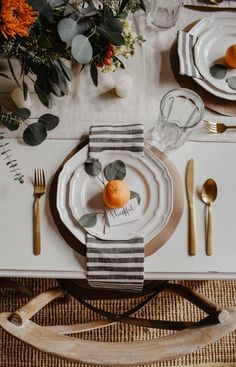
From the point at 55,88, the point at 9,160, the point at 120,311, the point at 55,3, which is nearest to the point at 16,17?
the point at 55,3

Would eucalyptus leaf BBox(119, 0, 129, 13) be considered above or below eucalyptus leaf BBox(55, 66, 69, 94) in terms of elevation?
above

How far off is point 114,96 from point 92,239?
34 cm

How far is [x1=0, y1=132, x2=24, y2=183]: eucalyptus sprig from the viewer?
38.7 inches

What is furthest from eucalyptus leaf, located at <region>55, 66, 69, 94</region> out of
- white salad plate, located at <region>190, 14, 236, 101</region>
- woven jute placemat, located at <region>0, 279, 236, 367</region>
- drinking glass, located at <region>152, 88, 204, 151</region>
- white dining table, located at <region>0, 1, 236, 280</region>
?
woven jute placemat, located at <region>0, 279, 236, 367</region>

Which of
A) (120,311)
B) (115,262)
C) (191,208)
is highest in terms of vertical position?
(191,208)

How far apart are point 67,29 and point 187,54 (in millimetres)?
353

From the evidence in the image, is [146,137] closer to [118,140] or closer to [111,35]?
[118,140]

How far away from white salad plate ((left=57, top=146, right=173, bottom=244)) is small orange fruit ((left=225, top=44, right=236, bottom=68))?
295mm

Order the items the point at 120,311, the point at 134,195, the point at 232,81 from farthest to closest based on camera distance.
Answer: the point at 120,311
the point at 232,81
the point at 134,195

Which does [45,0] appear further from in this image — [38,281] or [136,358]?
[38,281]

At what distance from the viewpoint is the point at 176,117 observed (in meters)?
1.06

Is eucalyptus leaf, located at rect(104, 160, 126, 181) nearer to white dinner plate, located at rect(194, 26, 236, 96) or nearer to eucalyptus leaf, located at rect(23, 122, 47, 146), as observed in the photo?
eucalyptus leaf, located at rect(23, 122, 47, 146)

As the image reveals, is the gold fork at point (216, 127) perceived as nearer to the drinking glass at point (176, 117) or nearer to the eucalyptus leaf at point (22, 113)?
the drinking glass at point (176, 117)

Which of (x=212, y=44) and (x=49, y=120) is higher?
(x=212, y=44)
